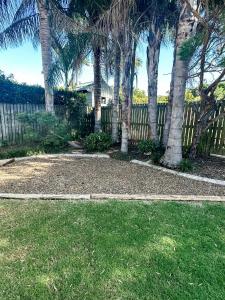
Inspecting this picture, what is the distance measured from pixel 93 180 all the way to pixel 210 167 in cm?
309

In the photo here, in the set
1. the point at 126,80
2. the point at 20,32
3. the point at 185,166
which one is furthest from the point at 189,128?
the point at 20,32

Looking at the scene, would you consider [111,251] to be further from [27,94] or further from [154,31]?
[27,94]

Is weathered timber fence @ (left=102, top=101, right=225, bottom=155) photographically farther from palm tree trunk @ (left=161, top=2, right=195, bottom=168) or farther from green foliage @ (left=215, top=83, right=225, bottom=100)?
palm tree trunk @ (left=161, top=2, right=195, bottom=168)

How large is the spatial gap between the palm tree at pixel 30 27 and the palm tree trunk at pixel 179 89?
4291mm

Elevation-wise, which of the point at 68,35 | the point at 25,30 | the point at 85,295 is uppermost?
the point at 25,30

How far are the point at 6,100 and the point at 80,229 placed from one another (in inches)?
292

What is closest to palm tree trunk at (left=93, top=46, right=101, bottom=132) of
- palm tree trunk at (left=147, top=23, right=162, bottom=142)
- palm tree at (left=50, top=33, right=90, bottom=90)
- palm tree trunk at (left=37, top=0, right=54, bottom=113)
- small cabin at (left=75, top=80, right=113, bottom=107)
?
palm tree at (left=50, top=33, right=90, bottom=90)

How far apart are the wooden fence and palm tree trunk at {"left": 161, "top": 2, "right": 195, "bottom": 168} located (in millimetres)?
1708

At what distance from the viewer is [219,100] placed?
639cm

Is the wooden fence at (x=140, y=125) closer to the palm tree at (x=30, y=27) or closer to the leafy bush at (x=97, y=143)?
the leafy bush at (x=97, y=143)

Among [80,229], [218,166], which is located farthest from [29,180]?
[218,166]

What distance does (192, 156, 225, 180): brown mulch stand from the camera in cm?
525

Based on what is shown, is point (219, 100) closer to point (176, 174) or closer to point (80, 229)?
point (176, 174)

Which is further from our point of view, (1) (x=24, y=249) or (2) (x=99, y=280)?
(1) (x=24, y=249)
